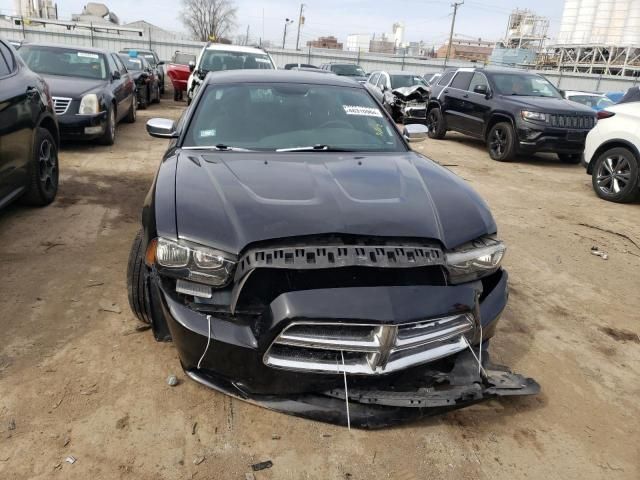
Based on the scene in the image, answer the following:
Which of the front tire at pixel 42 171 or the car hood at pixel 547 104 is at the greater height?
the car hood at pixel 547 104

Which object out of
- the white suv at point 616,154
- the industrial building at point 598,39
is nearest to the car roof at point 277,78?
the white suv at point 616,154

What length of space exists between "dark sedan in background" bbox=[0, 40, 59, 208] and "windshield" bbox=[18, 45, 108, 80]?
12.7ft

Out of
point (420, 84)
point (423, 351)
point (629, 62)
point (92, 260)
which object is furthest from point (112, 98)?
point (629, 62)

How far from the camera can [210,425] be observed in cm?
234

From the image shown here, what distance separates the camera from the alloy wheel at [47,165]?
5.08 m

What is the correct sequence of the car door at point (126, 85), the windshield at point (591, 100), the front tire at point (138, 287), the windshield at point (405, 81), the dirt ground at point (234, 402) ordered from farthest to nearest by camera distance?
the windshield at point (405, 81) < the windshield at point (591, 100) < the car door at point (126, 85) < the front tire at point (138, 287) < the dirt ground at point (234, 402)

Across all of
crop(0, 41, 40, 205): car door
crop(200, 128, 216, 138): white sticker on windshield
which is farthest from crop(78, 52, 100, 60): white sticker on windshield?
crop(200, 128, 216, 138): white sticker on windshield

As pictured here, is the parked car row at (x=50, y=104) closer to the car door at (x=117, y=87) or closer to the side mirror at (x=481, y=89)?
the car door at (x=117, y=87)

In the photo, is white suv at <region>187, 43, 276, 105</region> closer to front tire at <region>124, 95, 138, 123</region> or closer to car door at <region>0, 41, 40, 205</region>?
front tire at <region>124, 95, 138, 123</region>

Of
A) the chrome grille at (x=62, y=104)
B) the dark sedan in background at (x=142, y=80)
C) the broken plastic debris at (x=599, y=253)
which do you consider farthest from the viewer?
the dark sedan in background at (x=142, y=80)

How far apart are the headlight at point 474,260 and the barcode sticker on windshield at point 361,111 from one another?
1.68 m

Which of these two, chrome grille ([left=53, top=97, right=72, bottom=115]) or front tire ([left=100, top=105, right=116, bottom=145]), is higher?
chrome grille ([left=53, top=97, right=72, bottom=115])

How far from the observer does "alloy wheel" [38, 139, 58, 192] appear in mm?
5079

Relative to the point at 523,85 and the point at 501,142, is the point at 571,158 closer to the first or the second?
the point at 501,142
